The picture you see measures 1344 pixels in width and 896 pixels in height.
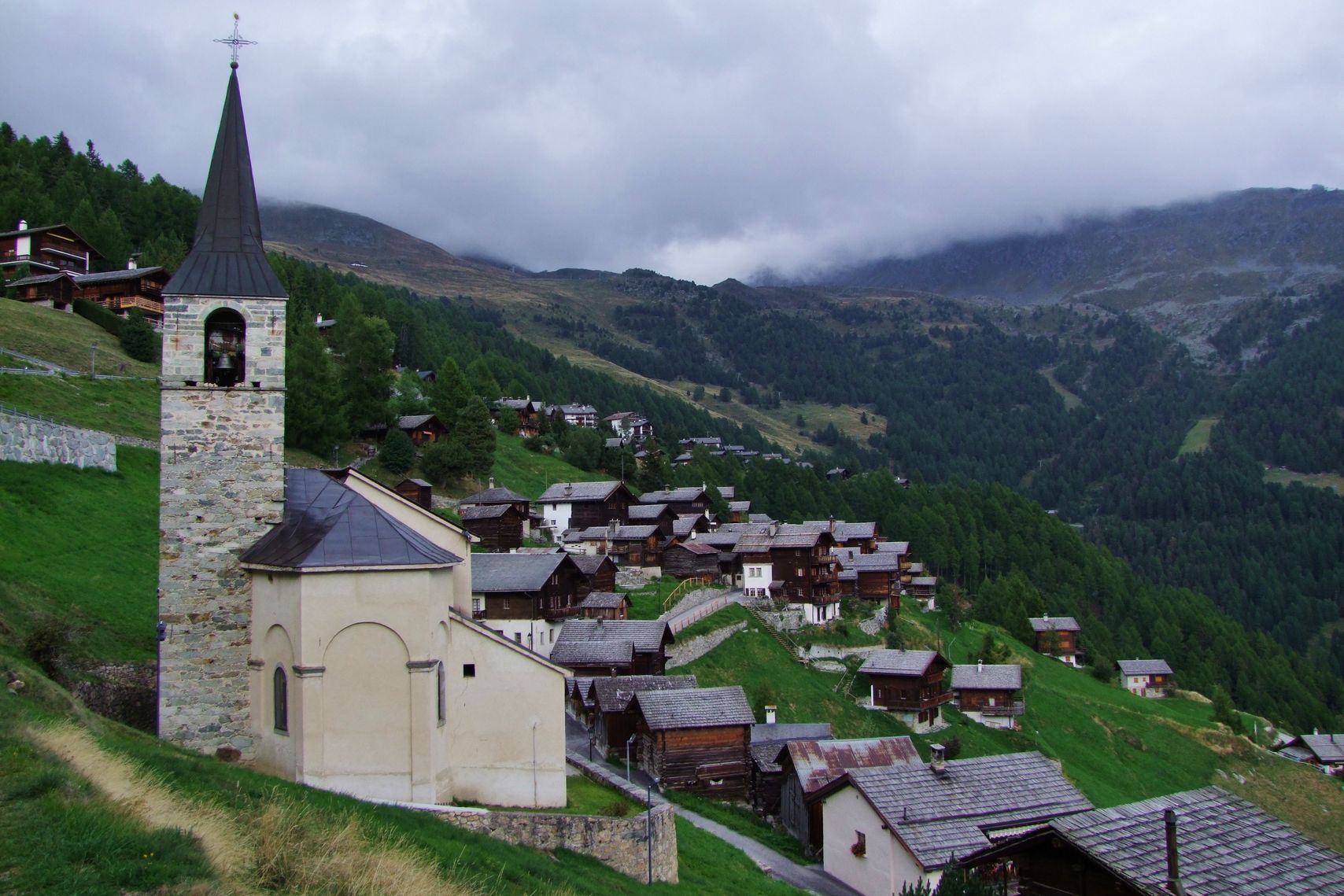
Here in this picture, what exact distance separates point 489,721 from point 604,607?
33.7 meters

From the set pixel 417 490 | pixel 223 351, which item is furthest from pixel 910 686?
pixel 223 351

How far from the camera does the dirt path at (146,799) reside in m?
11.7

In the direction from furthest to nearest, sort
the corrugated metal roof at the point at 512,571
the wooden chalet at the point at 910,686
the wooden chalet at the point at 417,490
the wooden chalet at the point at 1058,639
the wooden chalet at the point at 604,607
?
the wooden chalet at the point at 1058,639
the wooden chalet at the point at 417,490
the wooden chalet at the point at 910,686
the wooden chalet at the point at 604,607
the corrugated metal roof at the point at 512,571

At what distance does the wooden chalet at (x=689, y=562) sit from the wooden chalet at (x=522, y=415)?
41119 mm

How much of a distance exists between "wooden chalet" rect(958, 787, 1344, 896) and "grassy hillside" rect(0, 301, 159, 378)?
209 ft

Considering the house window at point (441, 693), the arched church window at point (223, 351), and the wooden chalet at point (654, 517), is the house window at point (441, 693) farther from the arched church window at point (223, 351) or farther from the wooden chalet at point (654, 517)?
the wooden chalet at point (654, 517)

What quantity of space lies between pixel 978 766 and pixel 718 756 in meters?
11.2

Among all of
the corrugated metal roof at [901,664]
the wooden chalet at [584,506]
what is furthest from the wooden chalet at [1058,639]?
the wooden chalet at [584,506]

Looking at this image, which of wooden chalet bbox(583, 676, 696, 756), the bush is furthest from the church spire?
the bush

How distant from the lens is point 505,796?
24.1 meters

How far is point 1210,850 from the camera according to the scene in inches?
731

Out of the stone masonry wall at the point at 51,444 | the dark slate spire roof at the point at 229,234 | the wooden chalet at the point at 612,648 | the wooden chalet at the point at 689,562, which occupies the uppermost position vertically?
the dark slate spire roof at the point at 229,234

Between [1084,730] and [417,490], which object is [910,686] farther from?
[417,490]

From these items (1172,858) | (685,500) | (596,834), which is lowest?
(596,834)
